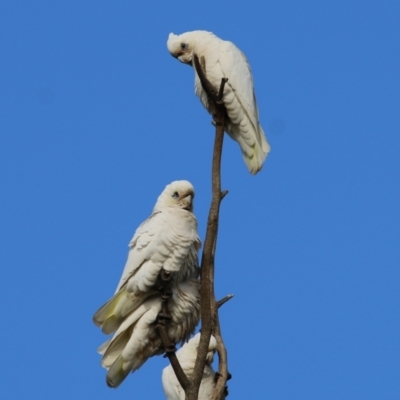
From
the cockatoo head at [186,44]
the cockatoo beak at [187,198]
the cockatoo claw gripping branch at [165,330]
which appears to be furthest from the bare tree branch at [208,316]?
the cockatoo head at [186,44]

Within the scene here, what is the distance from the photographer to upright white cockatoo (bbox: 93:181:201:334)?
18.9ft

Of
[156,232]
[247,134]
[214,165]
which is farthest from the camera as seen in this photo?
[247,134]

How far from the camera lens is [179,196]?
235 inches

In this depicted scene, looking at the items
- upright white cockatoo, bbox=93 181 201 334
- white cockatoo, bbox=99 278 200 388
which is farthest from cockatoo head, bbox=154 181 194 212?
white cockatoo, bbox=99 278 200 388

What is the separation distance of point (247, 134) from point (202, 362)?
1777 mm

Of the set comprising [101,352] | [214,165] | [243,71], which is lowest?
[101,352]

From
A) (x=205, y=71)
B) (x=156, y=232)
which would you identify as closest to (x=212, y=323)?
(x=156, y=232)

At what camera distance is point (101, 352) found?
6.04 m

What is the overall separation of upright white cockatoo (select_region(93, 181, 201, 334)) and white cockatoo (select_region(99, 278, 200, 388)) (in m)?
0.06

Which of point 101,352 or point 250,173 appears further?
point 250,173

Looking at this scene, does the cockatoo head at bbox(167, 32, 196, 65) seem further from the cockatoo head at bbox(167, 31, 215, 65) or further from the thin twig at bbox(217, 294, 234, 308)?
the thin twig at bbox(217, 294, 234, 308)

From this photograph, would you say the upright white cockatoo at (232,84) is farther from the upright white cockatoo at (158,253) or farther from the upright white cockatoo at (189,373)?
the upright white cockatoo at (189,373)

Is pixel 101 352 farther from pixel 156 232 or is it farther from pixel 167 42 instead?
pixel 167 42

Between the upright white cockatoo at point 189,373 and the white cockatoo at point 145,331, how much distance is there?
1.31 ft
